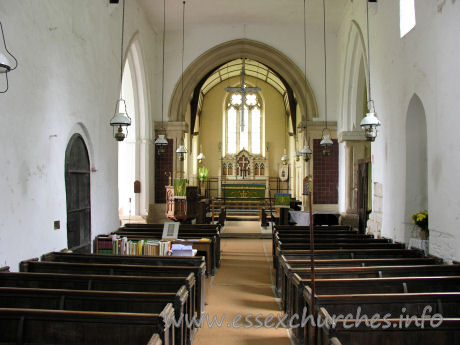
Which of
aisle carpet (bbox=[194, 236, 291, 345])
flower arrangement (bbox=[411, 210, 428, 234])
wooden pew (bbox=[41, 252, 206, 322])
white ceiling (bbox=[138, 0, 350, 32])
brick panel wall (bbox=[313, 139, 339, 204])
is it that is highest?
white ceiling (bbox=[138, 0, 350, 32])

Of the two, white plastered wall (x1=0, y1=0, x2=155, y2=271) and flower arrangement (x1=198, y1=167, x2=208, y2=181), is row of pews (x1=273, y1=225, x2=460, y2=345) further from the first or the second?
flower arrangement (x1=198, y1=167, x2=208, y2=181)

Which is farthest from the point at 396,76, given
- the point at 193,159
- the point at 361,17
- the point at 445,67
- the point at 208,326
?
the point at 193,159

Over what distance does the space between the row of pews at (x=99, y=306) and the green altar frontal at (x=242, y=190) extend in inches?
521

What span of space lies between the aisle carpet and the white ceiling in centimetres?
614

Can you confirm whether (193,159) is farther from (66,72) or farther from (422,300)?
(422,300)

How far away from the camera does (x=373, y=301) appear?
113 inches

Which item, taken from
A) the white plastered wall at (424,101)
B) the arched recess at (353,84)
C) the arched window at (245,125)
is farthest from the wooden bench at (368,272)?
the arched window at (245,125)

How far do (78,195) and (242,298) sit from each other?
119 inches

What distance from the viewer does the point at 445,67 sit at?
184 inches

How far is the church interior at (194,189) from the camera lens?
2977mm

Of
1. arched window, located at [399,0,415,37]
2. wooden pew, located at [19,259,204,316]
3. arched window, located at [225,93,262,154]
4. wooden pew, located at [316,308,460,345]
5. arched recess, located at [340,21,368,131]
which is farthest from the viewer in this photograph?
arched window, located at [225,93,262,154]

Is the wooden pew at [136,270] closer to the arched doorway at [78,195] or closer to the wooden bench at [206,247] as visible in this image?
the arched doorway at [78,195]

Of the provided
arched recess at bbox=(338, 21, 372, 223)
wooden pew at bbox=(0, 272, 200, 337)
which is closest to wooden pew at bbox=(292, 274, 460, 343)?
wooden pew at bbox=(0, 272, 200, 337)

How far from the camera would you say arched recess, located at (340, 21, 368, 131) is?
387 inches
